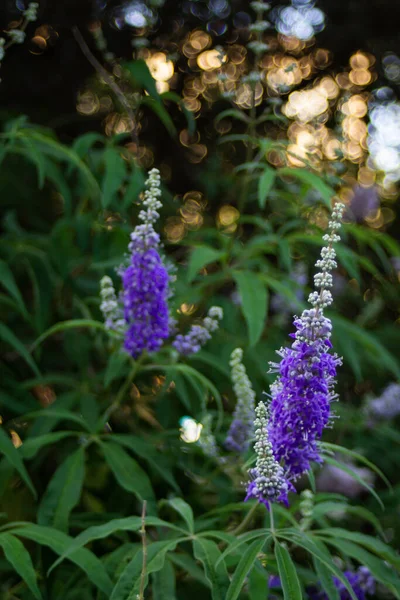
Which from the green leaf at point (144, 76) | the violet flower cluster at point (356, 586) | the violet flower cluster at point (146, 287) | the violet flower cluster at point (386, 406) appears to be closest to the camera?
the violet flower cluster at point (146, 287)

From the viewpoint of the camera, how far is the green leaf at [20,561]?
2.21 metres

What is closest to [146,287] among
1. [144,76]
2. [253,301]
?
[253,301]

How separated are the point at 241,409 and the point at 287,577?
85 centimetres

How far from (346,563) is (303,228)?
1.80 m

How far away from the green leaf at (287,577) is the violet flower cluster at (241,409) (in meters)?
0.60

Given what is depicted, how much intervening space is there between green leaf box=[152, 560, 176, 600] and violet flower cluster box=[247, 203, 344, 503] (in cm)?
51

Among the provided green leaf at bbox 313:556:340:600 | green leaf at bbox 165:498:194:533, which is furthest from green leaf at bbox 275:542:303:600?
green leaf at bbox 165:498:194:533

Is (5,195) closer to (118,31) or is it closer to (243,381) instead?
(118,31)

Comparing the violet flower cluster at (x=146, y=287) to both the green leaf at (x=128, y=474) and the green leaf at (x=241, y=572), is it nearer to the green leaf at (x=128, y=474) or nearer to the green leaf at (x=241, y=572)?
the green leaf at (x=128, y=474)

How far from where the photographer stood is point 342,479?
4.48 metres

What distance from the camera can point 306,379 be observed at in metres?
2.04

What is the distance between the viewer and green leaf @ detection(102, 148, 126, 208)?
325cm

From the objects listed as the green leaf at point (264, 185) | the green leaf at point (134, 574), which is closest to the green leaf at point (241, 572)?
the green leaf at point (134, 574)

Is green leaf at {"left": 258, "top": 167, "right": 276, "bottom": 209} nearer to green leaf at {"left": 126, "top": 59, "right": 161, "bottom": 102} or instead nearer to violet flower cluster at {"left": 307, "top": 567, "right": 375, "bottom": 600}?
green leaf at {"left": 126, "top": 59, "right": 161, "bottom": 102}
